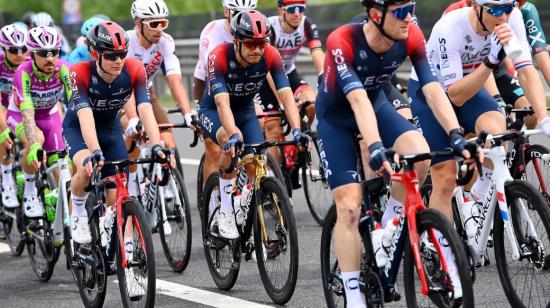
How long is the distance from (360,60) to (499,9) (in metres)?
1.10

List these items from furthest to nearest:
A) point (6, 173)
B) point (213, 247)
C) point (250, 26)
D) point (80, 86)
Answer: point (6, 173) < point (213, 247) < point (80, 86) < point (250, 26)

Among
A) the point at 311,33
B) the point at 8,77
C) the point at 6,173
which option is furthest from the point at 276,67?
the point at 8,77

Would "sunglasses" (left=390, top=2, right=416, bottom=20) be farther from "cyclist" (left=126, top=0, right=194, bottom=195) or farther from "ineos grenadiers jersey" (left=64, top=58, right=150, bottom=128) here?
"cyclist" (left=126, top=0, right=194, bottom=195)

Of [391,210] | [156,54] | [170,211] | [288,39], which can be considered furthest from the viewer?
[288,39]

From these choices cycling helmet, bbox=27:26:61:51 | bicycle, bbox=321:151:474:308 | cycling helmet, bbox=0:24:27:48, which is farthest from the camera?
cycling helmet, bbox=0:24:27:48

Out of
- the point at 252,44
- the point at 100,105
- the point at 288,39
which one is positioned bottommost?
the point at 100,105

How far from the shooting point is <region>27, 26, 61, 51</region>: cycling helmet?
11008mm

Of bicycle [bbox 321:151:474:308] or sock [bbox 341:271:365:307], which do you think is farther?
sock [bbox 341:271:365:307]

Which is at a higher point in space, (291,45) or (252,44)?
(291,45)

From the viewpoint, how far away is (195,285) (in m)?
10.1

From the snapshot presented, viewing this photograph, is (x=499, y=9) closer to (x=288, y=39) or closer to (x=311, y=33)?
(x=288, y=39)

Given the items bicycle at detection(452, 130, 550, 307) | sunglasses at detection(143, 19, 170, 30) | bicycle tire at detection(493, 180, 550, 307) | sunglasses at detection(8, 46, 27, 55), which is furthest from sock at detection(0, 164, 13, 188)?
bicycle tire at detection(493, 180, 550, 307)

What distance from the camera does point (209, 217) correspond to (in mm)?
10109

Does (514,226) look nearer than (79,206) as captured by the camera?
Yes
